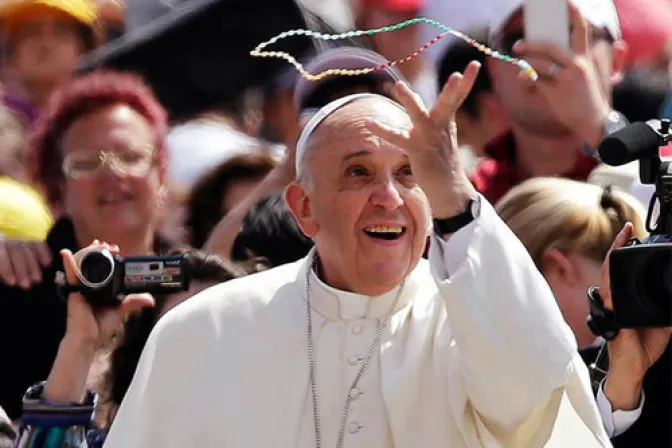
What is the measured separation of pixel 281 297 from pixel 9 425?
3.52 ft

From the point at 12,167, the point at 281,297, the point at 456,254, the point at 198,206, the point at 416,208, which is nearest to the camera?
the point at 456,254

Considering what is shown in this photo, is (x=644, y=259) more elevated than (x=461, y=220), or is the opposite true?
(x=461, y=220)

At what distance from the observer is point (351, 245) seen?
5.02 metres

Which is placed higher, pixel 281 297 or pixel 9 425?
pixel 281 297

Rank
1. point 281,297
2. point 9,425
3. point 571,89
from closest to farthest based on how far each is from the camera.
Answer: point 281,297 < point 9,425 < point 571,89

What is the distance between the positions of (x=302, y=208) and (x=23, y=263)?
1.51m

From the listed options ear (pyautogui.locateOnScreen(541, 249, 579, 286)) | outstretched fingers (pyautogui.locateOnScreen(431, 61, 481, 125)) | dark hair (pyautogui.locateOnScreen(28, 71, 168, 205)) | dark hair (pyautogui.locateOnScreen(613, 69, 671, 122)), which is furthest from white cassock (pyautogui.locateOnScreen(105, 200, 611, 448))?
dark hair (pyautogui.locateOnScreen(613, 69, 671, 122))

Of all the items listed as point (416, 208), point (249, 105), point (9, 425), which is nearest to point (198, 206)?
point (249, 105)

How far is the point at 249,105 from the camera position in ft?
27.1

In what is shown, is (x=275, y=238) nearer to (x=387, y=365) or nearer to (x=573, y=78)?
(x=573, y=78)

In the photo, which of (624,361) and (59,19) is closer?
(624,361)

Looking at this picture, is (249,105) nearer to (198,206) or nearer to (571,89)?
(198,206)

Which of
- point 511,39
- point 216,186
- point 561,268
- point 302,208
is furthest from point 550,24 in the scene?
point 216,186

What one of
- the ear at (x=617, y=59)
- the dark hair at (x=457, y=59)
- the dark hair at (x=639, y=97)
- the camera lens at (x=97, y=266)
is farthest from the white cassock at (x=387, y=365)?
the dark hair at (x=639, y=97)
